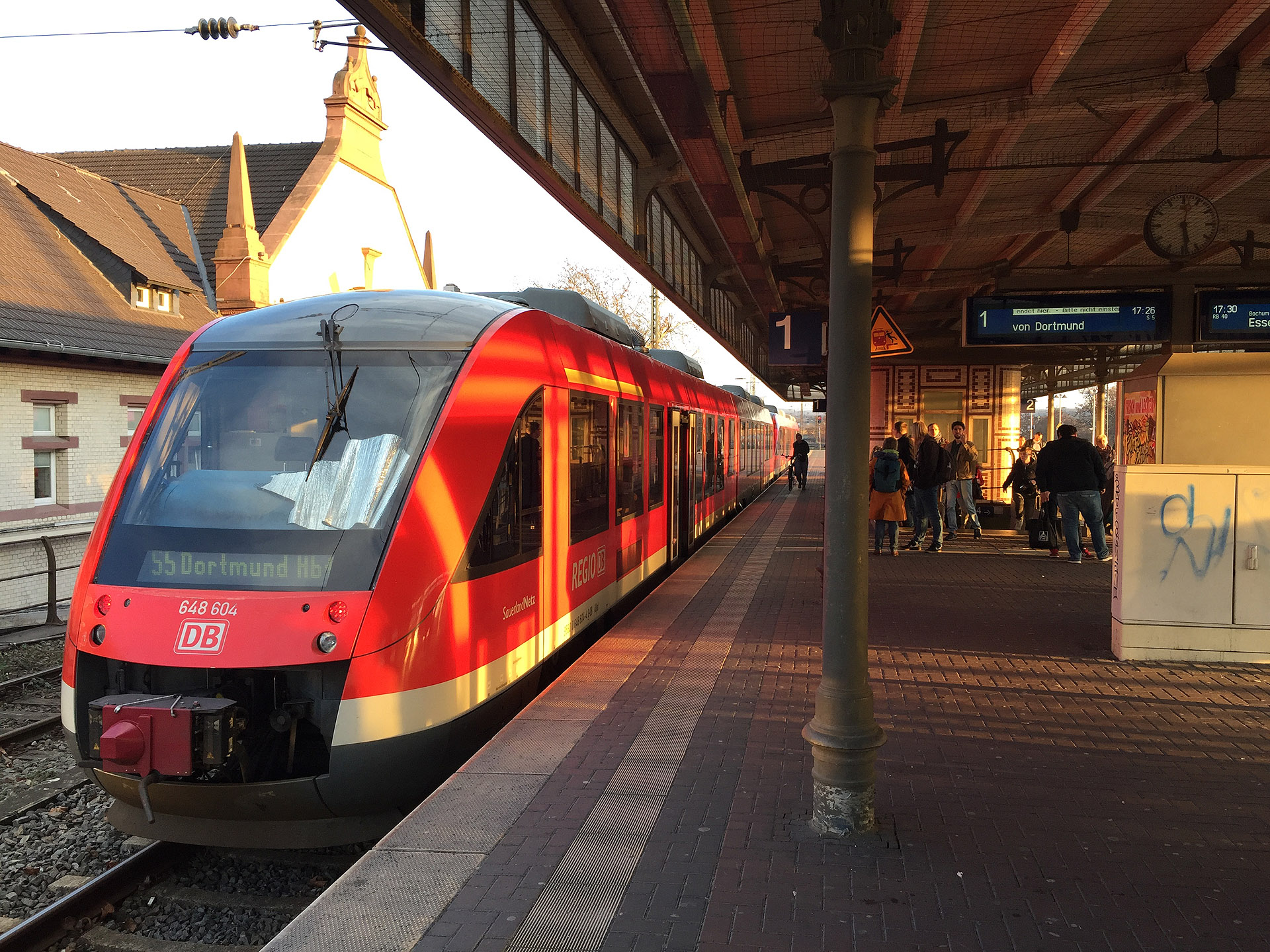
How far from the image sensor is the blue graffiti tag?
7.23 metres

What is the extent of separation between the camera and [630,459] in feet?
32.9

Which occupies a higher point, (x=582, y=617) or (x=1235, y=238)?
(x=1235, y=238)

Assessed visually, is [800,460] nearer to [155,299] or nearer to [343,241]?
[343,241]

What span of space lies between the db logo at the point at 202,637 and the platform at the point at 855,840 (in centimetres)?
124

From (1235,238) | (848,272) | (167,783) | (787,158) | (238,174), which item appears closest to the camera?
(848,272)

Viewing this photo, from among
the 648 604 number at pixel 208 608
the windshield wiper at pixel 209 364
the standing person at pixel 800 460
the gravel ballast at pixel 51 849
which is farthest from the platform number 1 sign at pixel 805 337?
the standing person at pixel 800 460

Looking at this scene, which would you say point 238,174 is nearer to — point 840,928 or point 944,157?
point 944,157

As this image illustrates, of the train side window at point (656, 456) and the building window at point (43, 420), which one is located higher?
the building window at point (43, 420)

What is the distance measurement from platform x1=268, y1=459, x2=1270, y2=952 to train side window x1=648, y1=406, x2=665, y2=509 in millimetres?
3659

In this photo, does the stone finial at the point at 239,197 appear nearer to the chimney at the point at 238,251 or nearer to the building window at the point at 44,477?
the chimney at the point at 238,251

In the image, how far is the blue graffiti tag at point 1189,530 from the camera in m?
7.23

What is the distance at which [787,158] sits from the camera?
9.60 meters

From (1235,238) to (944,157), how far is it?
A: 26.7 feet

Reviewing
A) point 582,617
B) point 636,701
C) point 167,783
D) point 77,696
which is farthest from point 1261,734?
point 77,696
